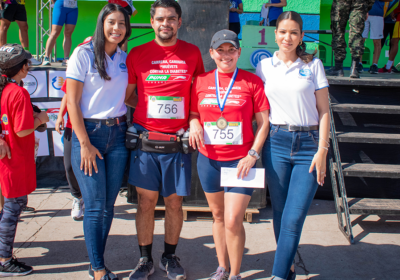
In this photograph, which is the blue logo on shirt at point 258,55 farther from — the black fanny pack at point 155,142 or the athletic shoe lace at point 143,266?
the athletic shoe lace at point 143,266

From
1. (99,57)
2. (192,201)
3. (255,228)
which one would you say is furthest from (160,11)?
(255,228)

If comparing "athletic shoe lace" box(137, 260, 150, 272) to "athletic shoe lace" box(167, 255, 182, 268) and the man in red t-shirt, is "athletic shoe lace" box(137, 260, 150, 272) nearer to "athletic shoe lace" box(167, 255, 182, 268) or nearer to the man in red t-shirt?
the man in red t-shirt

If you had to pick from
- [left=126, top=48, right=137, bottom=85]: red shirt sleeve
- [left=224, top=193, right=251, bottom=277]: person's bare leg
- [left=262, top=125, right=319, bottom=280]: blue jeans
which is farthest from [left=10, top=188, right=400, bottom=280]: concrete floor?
[left=126, top=48, right=137, bottom=85]: red shirt sleeve

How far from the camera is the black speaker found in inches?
136

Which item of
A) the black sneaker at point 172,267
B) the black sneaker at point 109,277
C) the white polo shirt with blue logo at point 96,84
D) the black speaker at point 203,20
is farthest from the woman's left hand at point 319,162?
the black speaker at point 203,20

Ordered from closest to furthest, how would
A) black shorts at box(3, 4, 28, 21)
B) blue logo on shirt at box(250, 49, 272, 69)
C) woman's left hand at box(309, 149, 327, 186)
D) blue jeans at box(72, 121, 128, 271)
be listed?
woman's left hand at box(309, 149, 327, 186) → blue jeans at box(72, 121, 128, 271) → blue logo on shirt at box(250, 49, 272, 69) → black shorts at box(3, 4, 28, 21)

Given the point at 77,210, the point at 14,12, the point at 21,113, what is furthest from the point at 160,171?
the point at 14,12

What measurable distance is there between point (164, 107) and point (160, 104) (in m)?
0.04

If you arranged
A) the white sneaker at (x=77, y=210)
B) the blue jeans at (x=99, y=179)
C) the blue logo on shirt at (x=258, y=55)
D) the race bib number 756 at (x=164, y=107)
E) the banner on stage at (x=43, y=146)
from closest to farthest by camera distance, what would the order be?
1. the blue jeans at (x=99, y=179)
2. the race bib number 756 at (x=164, y=107)
3. the white sneaker at (x=77, y=210)
4. the blue logo on shirt at (x=258, y=55)
5. the banner on stage at (x=43, y=146)

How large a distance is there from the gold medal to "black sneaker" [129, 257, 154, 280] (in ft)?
4.00

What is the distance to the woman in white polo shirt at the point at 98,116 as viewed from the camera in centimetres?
223

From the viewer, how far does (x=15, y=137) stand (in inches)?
102

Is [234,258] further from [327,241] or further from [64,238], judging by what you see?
[64,238]

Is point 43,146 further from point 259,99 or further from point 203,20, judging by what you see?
point 259,99
